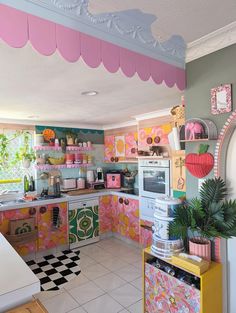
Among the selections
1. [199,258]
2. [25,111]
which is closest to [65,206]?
[25,111]

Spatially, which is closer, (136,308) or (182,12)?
(182,12)

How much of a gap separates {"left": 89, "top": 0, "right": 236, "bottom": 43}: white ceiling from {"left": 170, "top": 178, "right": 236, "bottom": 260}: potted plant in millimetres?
968

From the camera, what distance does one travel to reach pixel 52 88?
178 cm

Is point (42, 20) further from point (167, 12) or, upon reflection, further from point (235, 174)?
point (235, 174)

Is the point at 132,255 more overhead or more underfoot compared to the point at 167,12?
more underfoot

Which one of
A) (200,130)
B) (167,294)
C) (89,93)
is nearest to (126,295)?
(167,294)

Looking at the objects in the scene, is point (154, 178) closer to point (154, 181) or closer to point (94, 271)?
point (154, 181)

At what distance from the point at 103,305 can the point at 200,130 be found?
6.18 feet

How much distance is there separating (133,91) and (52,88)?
695 mm

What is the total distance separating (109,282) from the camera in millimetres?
2490

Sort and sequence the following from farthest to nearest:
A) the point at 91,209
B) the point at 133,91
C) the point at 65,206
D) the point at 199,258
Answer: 1. the point at 91,209
2. the point at 65,206
3. the point at 133,91
4. the point at 199,258

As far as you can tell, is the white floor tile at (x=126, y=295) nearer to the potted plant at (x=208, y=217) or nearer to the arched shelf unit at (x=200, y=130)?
the potted plant at (x=208, y=217)

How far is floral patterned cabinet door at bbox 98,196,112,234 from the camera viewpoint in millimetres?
3670

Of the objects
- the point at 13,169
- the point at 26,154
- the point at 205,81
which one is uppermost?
the point at 205,81
